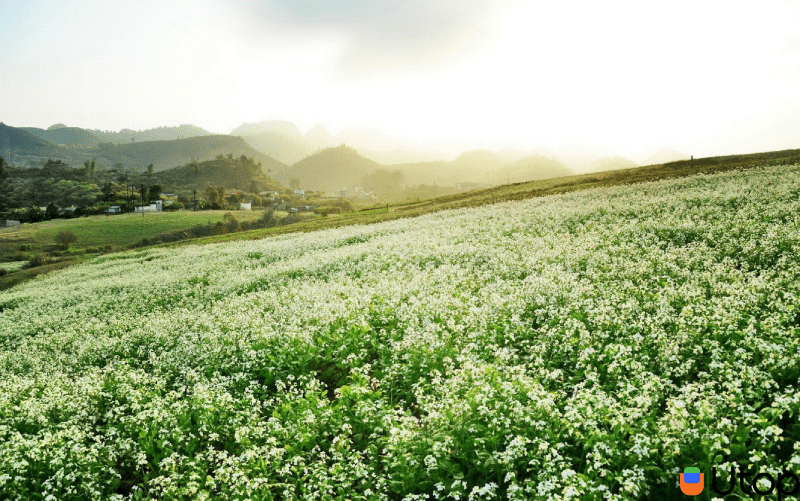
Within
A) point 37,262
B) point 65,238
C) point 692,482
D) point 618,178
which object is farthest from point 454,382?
point 65,238

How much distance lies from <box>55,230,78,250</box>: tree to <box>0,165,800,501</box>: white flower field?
124197 millimetres

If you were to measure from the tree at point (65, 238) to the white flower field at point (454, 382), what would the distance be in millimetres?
124197

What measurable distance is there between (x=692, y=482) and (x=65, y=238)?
158 m

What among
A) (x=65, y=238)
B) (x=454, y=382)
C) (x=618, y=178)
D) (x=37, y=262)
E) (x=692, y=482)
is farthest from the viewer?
(x=65, y=238)

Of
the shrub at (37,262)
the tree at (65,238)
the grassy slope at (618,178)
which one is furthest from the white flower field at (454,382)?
the tree at (65,238)

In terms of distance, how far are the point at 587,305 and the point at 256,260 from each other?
32328 millimetres

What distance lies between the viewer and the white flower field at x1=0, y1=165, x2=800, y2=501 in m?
7.50

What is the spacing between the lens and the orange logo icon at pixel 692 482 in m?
6.43

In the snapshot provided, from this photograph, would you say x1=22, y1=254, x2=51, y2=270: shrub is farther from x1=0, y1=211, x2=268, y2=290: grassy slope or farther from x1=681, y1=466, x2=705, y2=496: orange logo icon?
x1=681, y1=466, x2=705, y2=496: orange logo icon

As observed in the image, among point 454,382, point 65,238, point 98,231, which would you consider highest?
point 454,382

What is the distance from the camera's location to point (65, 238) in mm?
125000

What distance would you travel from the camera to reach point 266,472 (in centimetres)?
846

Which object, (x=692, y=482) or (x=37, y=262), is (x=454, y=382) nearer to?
(x=692, y=482)

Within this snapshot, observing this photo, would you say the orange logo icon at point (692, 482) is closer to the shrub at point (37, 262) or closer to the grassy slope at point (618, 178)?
the grassy slope at point (618, 178)
